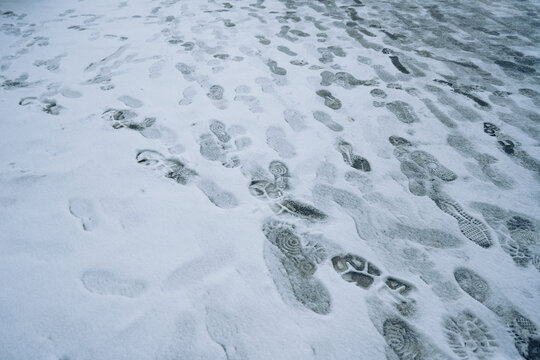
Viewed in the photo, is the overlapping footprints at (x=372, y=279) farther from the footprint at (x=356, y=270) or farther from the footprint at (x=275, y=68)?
the footprint at (x=275, y=68)

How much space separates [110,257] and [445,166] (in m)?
1.59

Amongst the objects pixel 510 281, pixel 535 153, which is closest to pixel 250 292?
pixel 510 281

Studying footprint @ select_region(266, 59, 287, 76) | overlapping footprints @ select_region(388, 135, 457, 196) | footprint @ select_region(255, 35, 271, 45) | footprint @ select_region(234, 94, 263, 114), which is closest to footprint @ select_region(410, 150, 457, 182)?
overlapping footprints @ select_region(388, 135, 457, 196)

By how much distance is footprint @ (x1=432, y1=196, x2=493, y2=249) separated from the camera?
123 cm

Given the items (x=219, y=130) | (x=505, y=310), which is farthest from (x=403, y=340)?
(x=219, y=130)

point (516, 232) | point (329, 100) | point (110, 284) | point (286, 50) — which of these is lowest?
point (110, 284)

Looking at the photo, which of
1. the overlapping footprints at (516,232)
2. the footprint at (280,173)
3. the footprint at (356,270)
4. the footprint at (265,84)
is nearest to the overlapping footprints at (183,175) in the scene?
the footprint at (280,173)

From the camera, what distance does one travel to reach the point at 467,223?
130 cm

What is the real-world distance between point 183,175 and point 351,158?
85 centimetres

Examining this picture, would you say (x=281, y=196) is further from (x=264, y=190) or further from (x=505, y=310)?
(x=505, y=310)

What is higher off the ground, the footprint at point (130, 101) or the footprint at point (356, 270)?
the footprint at point (130, 101)

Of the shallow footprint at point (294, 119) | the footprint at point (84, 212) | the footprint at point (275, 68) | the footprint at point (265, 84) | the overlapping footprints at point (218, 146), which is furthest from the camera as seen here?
the footprint at point (275, 68)

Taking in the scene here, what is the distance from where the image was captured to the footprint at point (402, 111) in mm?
1853

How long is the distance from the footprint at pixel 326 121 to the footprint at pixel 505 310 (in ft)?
3.13
